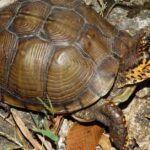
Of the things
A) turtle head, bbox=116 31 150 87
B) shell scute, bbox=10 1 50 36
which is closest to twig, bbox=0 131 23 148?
shell scute, bbox=10 1 50 36

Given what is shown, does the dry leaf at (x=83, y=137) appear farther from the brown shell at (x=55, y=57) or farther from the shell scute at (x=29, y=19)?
the shell scute at (x=29, y=19)

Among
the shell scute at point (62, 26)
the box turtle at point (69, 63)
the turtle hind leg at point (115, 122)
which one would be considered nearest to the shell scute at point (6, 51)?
the box turtle at point (69, 63)

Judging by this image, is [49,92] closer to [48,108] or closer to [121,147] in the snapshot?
[48,108]

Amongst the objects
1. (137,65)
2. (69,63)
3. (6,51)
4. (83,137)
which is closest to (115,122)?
(83,137)

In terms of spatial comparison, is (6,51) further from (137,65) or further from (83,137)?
(137,65)

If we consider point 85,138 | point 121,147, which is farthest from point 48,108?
point 121,147

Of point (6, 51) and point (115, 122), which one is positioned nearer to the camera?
point (115, 122)

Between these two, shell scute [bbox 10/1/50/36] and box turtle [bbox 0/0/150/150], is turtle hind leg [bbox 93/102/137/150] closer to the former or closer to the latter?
box turtle [bbox 0/0/150/150]
